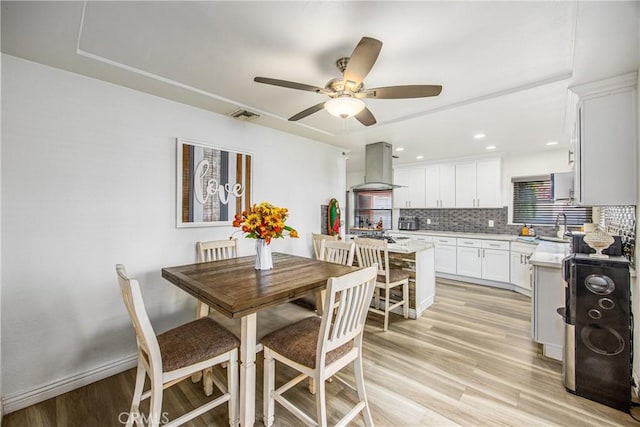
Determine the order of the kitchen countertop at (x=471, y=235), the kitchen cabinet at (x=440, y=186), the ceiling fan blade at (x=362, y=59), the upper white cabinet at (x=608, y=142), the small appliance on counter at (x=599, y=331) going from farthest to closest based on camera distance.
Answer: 1. the kitchen cabinet at (x=440, y=186)
2. the kitchen countertop at (x=471, y=235)
3. the upper white cabinet at (x=608, y=142)
4. the small appliance on counter at (x=599, y=331)
5. the ceiling fan blade at (x=362, y=59)

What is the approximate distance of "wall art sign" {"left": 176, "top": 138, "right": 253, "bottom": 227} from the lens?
250 cm

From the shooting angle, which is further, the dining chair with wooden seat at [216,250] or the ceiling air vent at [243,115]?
the ceiling air vent at [243,115]

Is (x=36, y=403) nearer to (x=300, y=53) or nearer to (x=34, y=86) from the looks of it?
(x=34, y=86)

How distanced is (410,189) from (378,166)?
80.8 inches

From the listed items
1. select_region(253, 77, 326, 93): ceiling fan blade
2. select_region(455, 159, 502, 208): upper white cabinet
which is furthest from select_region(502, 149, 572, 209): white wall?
select_region(253, 77, 326, 93): ceiling fan blade

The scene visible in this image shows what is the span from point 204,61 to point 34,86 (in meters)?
1.16

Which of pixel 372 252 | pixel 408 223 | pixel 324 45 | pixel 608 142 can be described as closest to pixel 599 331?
pixel 608 142

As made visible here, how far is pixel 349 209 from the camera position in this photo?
679 cm

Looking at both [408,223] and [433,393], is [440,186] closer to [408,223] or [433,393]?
A: [408,223]

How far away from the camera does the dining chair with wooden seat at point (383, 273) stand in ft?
9.19

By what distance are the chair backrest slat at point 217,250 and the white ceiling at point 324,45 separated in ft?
4.37

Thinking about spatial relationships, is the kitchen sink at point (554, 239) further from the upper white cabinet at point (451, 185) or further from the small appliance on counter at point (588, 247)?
the small appliance on counter at point (588, 247)

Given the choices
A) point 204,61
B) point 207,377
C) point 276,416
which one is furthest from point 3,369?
point 204,61

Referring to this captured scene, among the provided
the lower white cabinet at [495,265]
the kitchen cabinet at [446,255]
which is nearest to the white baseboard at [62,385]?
the kitchen cabinet at [446,255]
